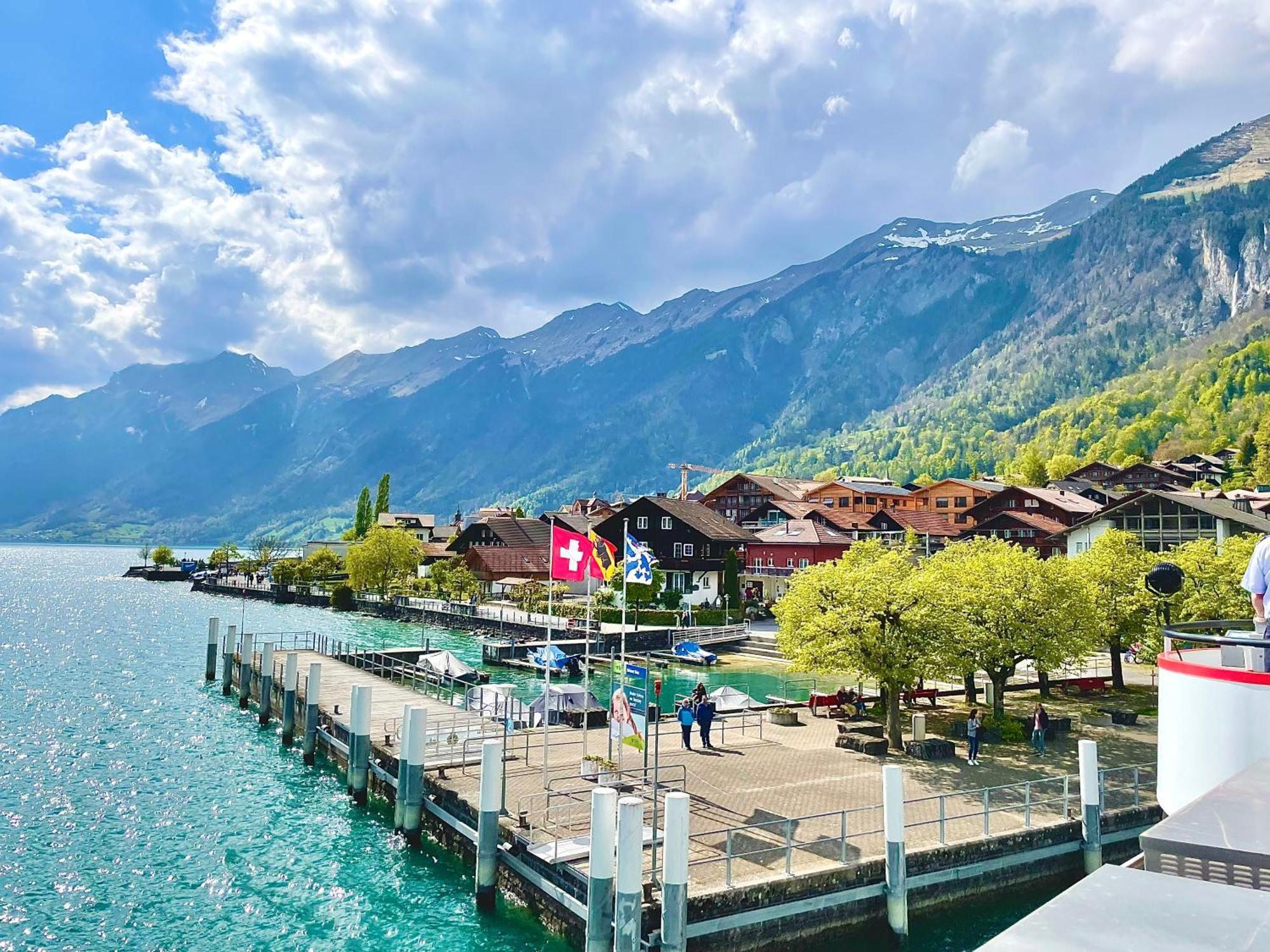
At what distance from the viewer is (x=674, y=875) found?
15695 mm

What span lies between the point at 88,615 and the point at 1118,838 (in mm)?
103625

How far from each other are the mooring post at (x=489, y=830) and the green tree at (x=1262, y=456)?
142 meters

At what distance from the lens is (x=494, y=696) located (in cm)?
3797

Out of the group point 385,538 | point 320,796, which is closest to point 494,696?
point 320,796

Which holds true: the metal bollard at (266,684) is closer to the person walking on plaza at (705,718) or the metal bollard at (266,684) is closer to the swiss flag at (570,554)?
the swiss flag at (570,554)

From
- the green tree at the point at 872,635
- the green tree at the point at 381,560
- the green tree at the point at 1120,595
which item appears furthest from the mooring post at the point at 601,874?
the green tree at the point at 381,560

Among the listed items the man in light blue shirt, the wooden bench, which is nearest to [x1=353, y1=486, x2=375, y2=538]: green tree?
the wooden bench

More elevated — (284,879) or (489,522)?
(489,522)

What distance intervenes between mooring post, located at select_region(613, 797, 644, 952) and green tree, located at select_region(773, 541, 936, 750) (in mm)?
15411

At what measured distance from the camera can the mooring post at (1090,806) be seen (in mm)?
21391

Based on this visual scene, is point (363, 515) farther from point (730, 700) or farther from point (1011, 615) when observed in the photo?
point (1011, 615)

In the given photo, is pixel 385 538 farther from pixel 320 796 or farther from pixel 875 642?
pixel 875 642

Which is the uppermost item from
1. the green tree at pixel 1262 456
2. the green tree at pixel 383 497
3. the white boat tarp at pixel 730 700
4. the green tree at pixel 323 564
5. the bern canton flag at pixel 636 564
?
the green tree at pixel 1262 456

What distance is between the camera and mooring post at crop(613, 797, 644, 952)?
15508 millimetres
